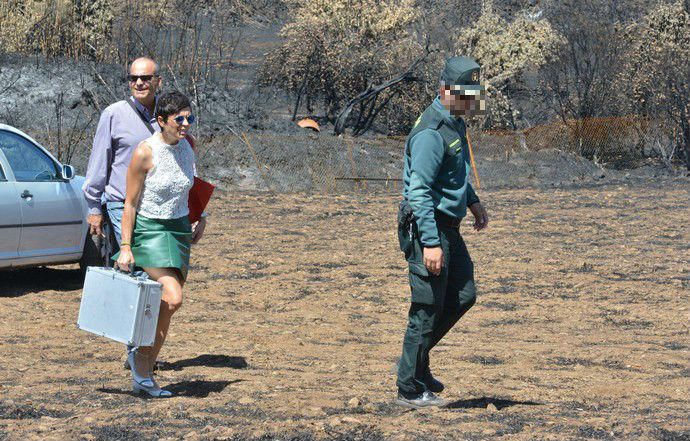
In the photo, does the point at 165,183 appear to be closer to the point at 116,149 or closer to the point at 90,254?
the point at 116,149

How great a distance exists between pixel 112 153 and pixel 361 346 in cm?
274

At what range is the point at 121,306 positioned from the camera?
6.10 metres

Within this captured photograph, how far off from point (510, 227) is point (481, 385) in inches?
392

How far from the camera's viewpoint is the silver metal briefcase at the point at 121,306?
238 inches

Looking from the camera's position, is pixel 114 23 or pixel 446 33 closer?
pixel 114 23

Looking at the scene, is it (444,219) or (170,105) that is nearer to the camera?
(444,219)

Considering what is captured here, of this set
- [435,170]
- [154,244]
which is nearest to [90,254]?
[154,244]

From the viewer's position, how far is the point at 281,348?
8602mm

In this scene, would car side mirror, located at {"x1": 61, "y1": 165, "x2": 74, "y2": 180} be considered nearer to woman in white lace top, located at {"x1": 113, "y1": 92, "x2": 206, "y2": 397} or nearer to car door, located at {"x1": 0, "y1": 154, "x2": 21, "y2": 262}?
car door, located at {"x1": 0, "y1": 154, "x2": 21, "y2": 262}

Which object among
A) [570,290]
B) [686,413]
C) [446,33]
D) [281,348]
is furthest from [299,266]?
[446,33]

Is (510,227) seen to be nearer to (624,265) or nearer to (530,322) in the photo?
(624,265)

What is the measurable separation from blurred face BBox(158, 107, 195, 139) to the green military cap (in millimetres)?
1336

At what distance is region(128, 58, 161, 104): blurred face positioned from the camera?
6.87 metres

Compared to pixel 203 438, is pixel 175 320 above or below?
below
